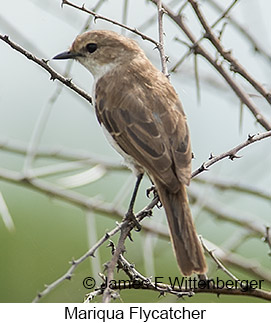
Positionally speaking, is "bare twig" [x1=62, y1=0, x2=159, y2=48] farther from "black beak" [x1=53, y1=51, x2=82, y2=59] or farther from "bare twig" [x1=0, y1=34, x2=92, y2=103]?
"black beak" [x1=53, y1=51, x2=82, y2=59]

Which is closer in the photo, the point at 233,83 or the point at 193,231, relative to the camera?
the point at 193,231

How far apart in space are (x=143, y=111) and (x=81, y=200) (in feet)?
2.73

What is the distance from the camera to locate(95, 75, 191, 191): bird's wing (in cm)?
356

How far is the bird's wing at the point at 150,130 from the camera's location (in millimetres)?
3557

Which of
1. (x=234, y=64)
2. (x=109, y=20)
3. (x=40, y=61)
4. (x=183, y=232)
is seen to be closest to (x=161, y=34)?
(x=109, y=20)

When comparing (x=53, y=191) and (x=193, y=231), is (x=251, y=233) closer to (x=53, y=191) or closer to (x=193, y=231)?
(x=193, y=231)

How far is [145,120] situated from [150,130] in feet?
0.28

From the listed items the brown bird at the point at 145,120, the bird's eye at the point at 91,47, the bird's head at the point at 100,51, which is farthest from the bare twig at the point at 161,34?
the bird's eye at the point at 91,47

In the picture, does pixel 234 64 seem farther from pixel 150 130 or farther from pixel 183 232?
pixel 183 232

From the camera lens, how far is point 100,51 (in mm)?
4434
